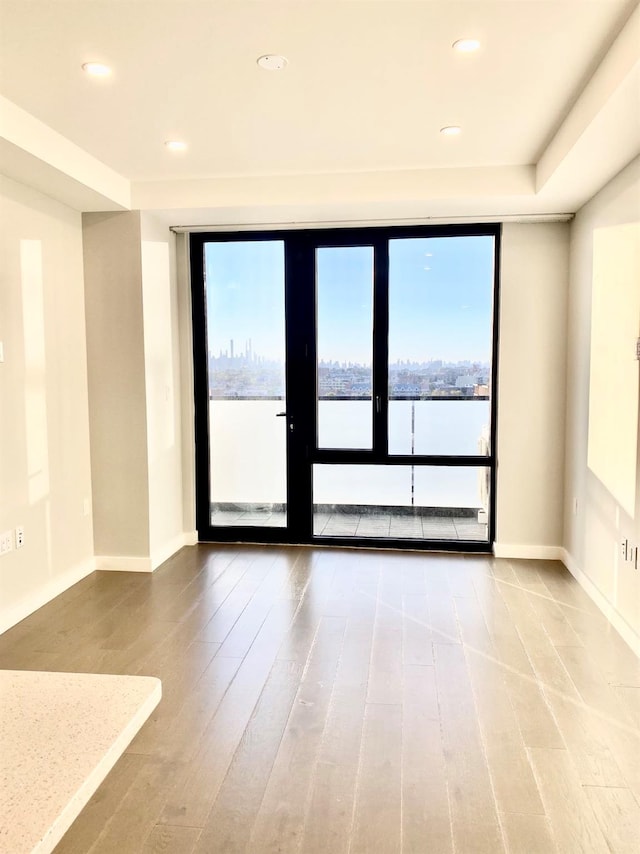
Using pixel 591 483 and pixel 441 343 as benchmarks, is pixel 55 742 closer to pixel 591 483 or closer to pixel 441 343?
pixel 591 483

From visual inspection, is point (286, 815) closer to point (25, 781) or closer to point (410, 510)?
point (25, 781)

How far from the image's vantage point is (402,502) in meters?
4.85

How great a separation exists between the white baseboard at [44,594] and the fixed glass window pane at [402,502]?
5.80 ft

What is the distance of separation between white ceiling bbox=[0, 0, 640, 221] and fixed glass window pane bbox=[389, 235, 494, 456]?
0.72 metres

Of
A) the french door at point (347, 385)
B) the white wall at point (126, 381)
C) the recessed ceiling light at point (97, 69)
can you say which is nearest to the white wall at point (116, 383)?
the white wall at point (126, 381)

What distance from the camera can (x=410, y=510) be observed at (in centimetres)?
485

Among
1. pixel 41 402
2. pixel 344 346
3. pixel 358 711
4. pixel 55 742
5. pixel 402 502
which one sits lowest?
pixel 358 711

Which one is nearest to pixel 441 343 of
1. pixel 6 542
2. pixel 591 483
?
pixel 591 483

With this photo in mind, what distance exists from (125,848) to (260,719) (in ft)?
2.47

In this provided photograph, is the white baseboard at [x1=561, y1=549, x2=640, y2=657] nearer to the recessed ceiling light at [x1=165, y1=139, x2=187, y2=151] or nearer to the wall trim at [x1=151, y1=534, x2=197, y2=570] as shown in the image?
the wall trim at [x1=151, y1=534, x2=197, y2=570]

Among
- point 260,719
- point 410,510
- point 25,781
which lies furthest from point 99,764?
point 410,510

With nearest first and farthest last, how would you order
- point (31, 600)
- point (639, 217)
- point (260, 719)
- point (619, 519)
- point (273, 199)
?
point (260, 719)
point (639, 217)
point (619, 519)
point (31, 600)
point (273, 199)

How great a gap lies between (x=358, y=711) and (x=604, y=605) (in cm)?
180

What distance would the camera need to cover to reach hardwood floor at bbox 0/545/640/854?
1.84 metres
